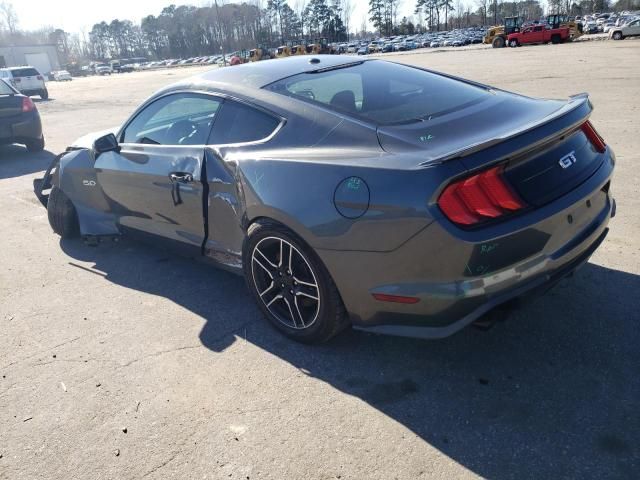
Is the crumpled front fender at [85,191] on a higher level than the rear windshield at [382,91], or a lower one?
lower

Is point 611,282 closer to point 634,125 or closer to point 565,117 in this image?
point 565,117

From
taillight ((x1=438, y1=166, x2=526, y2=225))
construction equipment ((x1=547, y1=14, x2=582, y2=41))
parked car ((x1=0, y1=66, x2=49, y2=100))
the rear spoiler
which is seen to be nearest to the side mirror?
the rear spoiler

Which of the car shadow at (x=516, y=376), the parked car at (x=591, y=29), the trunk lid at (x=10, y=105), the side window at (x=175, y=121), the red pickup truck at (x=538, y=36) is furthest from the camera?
the parked car at (x=591, y=29)

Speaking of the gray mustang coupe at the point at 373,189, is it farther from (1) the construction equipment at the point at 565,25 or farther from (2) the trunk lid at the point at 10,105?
(1) the construction equipment at the point at 565,25

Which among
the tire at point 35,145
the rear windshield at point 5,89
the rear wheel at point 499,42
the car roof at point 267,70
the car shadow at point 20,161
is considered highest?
the car roof at point 267,70

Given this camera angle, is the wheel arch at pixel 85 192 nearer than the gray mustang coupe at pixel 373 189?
No

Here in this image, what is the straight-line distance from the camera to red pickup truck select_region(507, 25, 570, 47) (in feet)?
133

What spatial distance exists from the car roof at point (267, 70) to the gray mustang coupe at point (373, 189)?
22 millimetres

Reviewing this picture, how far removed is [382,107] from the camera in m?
3.12

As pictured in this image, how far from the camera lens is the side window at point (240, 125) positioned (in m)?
3.24

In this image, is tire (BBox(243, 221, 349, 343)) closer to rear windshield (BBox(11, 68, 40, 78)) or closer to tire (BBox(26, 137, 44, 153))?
tire (BBox(26, 137, 44, 153))

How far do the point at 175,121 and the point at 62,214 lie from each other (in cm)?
197

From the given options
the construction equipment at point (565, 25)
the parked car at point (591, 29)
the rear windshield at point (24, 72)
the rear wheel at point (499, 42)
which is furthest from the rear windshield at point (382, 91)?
the parked car at point (591, 29)

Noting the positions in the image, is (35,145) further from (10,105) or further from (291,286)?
(291,286)
